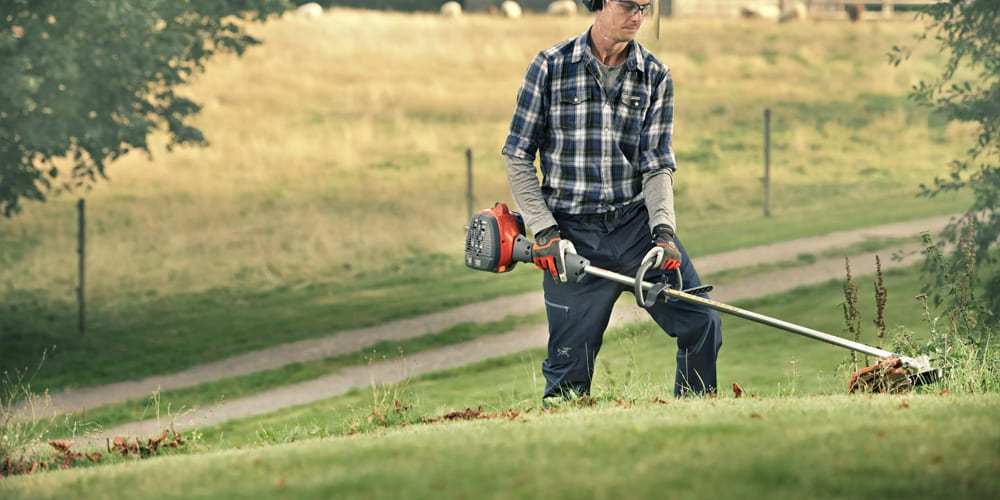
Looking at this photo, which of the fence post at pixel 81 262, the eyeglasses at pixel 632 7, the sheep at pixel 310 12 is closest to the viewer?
the eyeglasses at pixel 632 7

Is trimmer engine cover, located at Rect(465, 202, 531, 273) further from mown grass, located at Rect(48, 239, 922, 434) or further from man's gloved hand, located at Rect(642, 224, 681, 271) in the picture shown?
mown grass, located at Rect(48, 239, 922, 434)

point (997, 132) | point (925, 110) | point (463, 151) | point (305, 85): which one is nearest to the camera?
point (997, 132)

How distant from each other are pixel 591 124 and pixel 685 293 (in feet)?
3.16

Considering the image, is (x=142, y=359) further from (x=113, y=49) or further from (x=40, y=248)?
(x=40, y=248)

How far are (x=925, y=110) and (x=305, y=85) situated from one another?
19141 mm

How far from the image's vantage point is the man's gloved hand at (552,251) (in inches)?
226

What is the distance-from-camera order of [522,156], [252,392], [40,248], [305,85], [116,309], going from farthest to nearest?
[305,85], [40,248], [116,309], [252,392], [522,156]

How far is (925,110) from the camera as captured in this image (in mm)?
33812

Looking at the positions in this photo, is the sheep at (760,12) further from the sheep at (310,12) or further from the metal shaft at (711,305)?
the metal shaft at (711,305)

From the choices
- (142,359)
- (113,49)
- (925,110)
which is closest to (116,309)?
(142,359)

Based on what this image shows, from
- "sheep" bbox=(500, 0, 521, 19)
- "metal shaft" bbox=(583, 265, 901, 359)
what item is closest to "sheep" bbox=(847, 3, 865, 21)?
"sheep" bbox=(500, 0, 521, 19)

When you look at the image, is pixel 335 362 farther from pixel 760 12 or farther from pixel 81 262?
pixel 760 12

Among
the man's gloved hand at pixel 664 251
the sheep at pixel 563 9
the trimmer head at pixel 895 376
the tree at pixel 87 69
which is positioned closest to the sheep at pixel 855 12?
the sheep at pixel 563 9

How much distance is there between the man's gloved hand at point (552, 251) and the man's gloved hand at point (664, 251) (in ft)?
1.28
